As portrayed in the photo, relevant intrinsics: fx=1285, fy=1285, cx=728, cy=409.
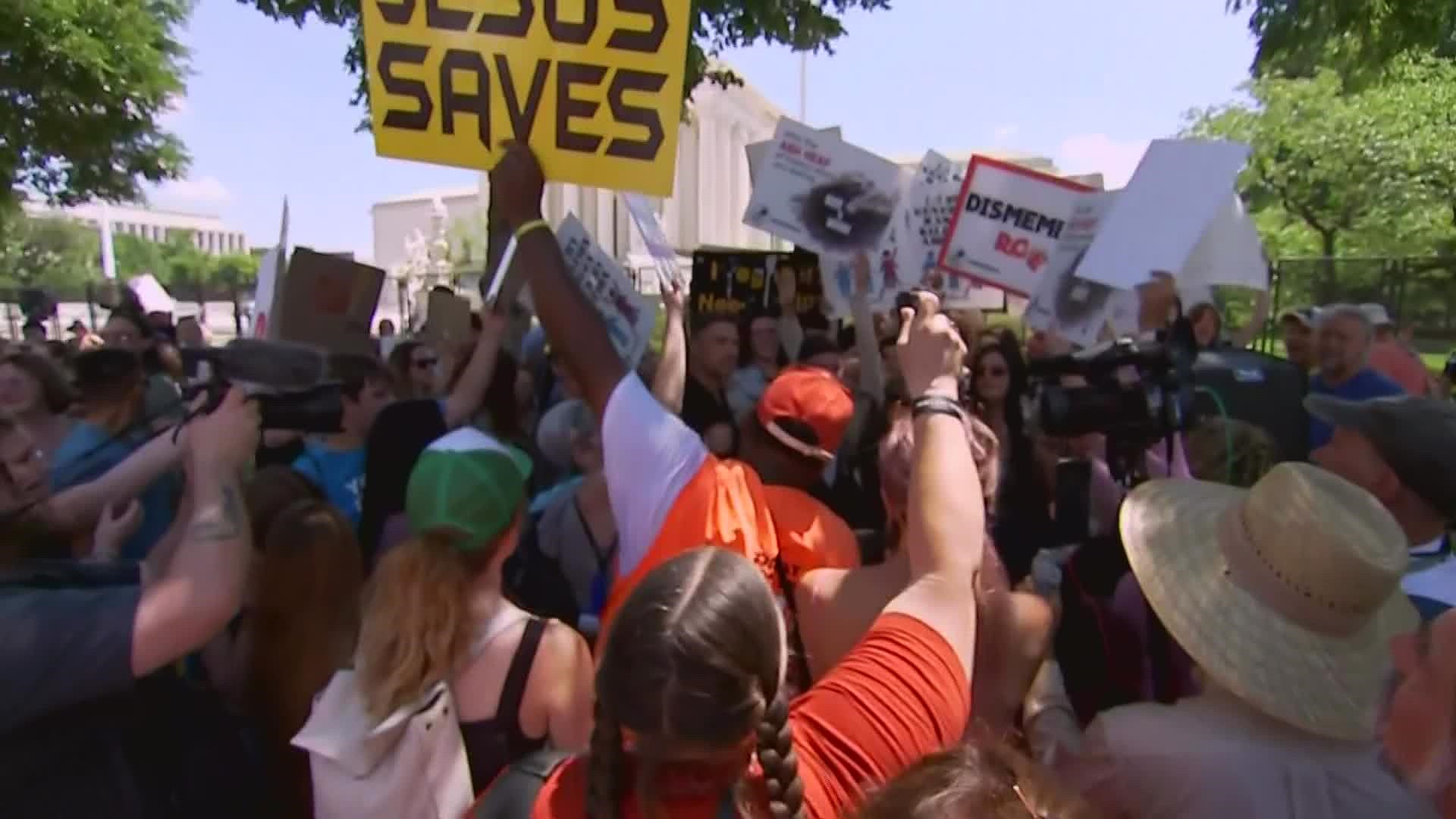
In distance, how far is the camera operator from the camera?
176 cm

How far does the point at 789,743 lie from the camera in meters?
1.50

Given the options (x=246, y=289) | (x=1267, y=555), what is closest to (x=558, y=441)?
(x=1267, y=555)

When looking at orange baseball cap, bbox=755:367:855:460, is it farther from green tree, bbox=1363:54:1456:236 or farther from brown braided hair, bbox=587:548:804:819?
green tree, bbox=1363:54:1456:236

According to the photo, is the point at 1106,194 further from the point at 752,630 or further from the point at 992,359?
the point at 752,630

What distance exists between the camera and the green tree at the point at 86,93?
1545 cm

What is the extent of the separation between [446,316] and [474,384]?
276 centimetres

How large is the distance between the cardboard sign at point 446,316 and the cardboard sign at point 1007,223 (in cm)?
273

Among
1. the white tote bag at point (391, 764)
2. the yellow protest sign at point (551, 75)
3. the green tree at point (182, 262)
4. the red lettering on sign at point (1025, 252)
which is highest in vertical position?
the yellow protest sign at point (551, 75)

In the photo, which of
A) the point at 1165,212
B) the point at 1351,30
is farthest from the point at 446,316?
the point at 1351,30

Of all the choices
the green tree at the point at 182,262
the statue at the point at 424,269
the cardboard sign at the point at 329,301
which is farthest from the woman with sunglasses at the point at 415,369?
the green tree at the point at 182,262

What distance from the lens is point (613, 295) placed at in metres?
5.64

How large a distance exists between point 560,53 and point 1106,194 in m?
4.15

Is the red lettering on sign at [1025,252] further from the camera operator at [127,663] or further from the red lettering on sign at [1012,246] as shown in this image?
the camera operator at [127,663]

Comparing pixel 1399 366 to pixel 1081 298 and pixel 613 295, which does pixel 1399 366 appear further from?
pixel 613 295
